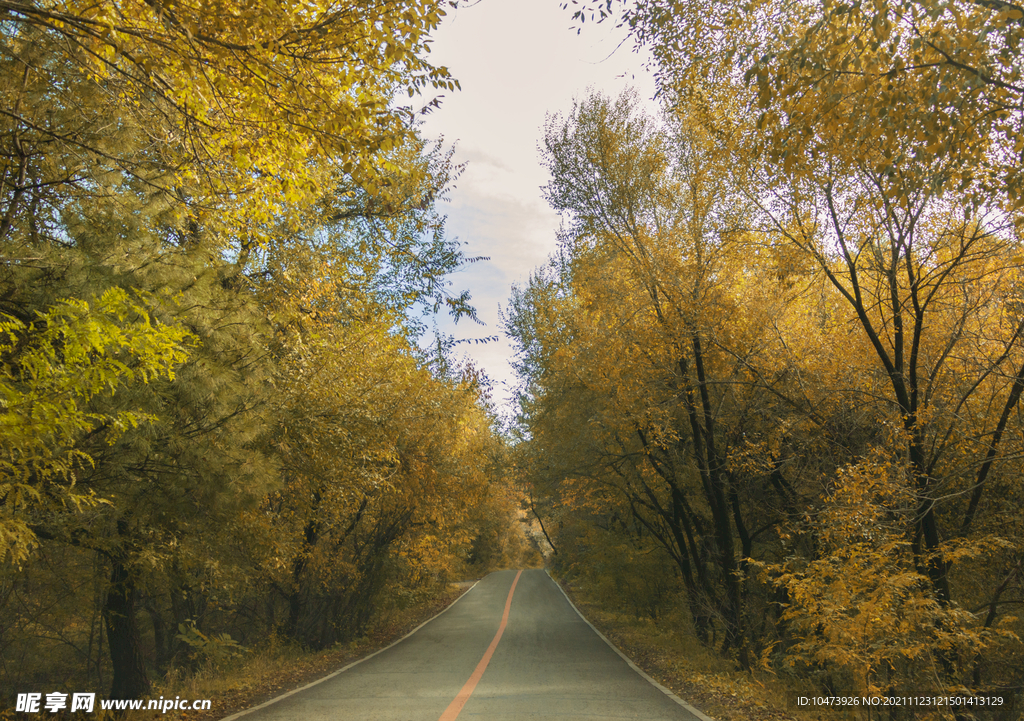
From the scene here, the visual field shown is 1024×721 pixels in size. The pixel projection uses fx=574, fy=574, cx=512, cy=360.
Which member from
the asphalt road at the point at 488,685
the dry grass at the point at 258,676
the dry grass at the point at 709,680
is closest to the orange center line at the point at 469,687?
the asphalt road at the point at 488,685

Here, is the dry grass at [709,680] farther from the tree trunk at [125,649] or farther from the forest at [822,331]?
the tree trunk at [125,649]

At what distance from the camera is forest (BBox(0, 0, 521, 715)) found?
3.91 m

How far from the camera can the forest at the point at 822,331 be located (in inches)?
183

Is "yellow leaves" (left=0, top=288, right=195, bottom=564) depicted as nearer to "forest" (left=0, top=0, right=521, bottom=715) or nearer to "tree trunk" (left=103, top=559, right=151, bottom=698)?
→ "forest" (left=0, top=0, right=521, bottom=715)

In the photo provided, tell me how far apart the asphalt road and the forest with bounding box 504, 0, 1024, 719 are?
233cm

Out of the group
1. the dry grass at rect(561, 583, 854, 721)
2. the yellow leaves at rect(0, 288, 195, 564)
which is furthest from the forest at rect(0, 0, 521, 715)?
the dry grass at rect(561, 583, 854, 721)

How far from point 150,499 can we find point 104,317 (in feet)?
10.2

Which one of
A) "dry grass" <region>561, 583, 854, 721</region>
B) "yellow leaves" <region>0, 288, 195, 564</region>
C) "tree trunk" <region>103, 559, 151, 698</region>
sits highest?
"yellow leaves" <region>0, 288, 195, 564</region>

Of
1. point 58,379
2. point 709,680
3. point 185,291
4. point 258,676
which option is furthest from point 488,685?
point 58,379

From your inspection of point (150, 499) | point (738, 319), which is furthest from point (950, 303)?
point (150, 499)

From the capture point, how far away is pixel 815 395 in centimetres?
876

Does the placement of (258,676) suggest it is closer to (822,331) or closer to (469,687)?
(469,687)

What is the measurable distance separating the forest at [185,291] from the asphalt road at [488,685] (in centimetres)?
→ 235

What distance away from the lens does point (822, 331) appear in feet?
31.2
